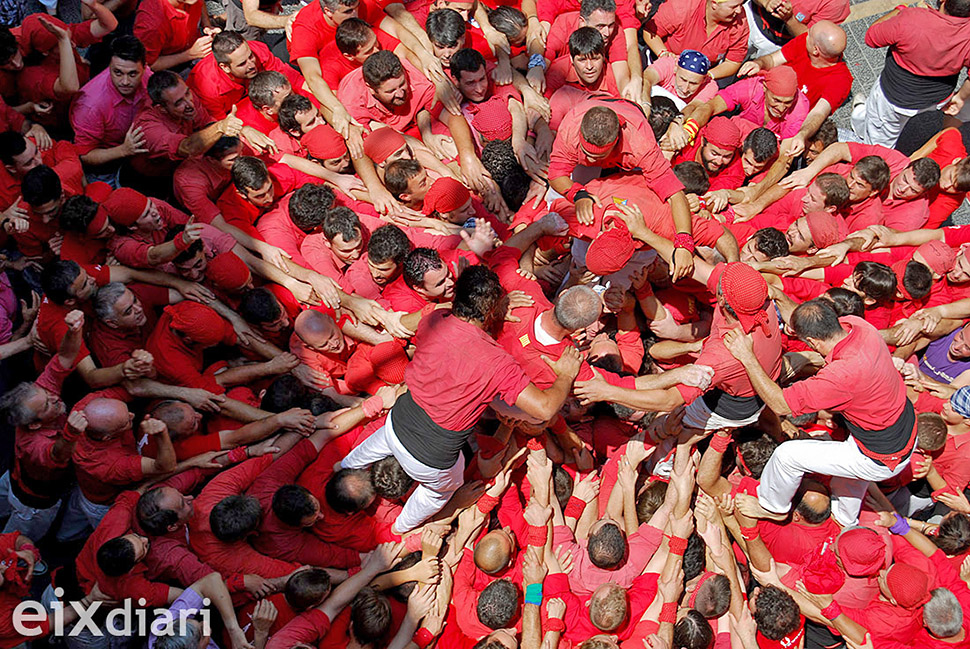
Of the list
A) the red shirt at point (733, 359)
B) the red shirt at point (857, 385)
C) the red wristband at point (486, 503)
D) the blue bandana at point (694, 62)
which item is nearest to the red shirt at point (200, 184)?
the red wristband at point (486, 503)

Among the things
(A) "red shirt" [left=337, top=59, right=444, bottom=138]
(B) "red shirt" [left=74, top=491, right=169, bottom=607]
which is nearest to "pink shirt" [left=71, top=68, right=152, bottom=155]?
(A) "red shirt" [left=337, top=59, right=444, bottom=138]

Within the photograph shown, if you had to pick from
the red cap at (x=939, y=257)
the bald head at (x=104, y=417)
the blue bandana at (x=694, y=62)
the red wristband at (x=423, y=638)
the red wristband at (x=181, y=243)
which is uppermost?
the blue bandana at (x=694, y=62)

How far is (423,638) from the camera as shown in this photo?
5.16 meters

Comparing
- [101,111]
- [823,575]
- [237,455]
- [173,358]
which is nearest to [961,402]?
[823,575]

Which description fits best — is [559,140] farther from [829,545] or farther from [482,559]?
[829,545]

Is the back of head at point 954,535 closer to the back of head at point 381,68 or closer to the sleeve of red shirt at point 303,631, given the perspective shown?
the sleeve of red shirt at point 303,631

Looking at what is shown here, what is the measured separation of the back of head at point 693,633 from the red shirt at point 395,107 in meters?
4.71

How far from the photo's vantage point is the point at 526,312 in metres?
5.46

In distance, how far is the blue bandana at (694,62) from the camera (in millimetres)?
7512

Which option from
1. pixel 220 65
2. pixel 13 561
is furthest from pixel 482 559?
pixel 220 65

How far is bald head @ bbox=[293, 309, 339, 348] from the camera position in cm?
582

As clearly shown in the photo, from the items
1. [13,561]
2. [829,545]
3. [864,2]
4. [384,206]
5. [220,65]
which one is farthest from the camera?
[864,2]

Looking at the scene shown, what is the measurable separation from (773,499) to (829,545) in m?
0.51

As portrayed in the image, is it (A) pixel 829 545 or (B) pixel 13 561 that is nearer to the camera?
(B) pixel 13 561
